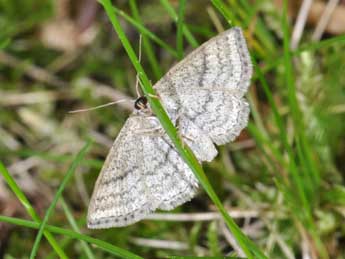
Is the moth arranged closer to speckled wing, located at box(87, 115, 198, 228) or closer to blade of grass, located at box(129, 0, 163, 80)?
speckled wing, located at box(87, 115, 198, 228)

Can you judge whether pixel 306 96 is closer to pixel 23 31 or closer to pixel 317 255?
pixel 317 255

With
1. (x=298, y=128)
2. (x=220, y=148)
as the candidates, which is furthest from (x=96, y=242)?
(x=220, y=148)

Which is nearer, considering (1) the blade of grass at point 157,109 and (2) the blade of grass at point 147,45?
(1) the blade of grass at point 157,109

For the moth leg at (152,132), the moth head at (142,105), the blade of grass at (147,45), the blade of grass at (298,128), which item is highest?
the blade of grass at (147,45)

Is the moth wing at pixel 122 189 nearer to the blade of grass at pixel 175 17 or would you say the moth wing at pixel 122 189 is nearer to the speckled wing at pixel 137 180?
the speckled wing at pixel 137 180

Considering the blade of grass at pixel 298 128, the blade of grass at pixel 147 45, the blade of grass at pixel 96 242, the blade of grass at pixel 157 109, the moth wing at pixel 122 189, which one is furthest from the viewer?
the blade of grass at pixel 147 45

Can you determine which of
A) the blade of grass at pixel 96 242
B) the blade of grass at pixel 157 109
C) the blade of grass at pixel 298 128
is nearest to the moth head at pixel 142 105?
the blade of grass at pixel 157 109
